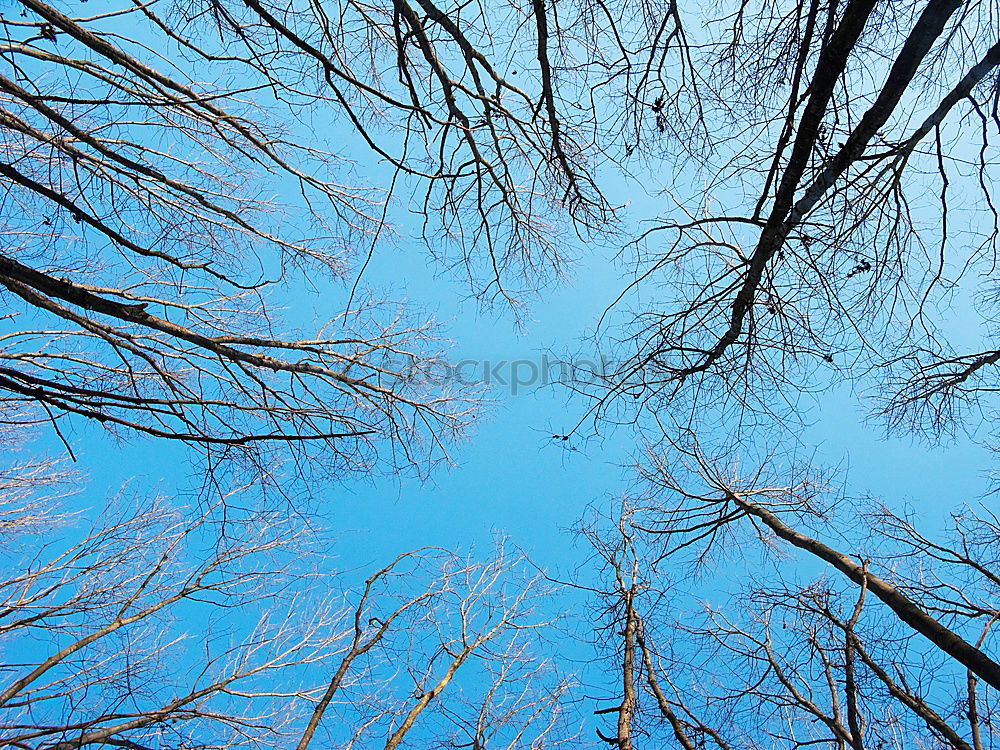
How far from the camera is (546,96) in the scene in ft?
11.8

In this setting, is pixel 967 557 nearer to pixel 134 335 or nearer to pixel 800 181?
pixel 800 181

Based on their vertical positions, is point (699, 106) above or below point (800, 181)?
above

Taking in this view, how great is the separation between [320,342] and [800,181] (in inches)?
156

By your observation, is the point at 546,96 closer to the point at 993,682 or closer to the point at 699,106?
the point at 699,106

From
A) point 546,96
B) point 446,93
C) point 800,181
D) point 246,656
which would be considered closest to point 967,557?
point 800,181

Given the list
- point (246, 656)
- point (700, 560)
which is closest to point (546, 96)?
point (700, 560)

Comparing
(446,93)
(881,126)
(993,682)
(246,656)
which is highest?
(446,93)

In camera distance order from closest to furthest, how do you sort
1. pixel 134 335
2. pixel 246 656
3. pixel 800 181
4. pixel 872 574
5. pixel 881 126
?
pixel 881 126, pixel 800 181, pixel 872 574, pixel 134 335, pixel 246 656

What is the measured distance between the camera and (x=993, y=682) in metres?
3.48

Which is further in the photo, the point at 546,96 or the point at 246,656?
the point at 246,656

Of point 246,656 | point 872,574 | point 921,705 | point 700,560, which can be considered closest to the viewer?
point 921,705

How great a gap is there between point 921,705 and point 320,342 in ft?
17.8

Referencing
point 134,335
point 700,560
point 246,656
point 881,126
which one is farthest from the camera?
point 246,656

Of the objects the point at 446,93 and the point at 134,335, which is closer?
the point at 446,93
